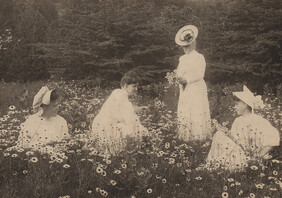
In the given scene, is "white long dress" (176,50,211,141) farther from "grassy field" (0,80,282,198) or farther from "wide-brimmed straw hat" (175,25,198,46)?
"grassy field" (0,80,282,198)

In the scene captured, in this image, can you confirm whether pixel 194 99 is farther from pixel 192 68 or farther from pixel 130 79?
pixel 130 79

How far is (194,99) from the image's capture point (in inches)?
230

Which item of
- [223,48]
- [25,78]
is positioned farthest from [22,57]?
[223,48]

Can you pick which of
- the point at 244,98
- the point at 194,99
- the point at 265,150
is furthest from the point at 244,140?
the point at 194,99

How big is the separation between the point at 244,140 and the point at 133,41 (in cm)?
576

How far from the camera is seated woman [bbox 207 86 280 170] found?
13.9 ft

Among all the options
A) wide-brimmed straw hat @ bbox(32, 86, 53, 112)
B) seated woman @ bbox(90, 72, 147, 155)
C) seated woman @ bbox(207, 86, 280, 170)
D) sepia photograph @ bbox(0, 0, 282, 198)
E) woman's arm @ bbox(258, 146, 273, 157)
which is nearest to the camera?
sepia photograph @ bbox(0, 0, 282, 198)

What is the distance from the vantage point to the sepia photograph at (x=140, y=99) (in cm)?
380

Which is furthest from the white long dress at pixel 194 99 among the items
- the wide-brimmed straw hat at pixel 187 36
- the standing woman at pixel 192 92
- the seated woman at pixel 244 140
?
the seated woman at pixel 244 140

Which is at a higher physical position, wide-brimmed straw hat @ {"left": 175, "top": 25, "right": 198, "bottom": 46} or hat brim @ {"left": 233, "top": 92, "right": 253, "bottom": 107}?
wide-brimmed straw hat @ {"left": 175, "top": 25, "right": 198, "bottom": 46}

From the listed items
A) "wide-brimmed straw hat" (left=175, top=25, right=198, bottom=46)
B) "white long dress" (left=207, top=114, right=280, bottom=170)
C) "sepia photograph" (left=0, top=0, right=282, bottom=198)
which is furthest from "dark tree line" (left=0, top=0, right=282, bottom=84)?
"white long dress" (left=207, top=114, right=280, bottom=170)

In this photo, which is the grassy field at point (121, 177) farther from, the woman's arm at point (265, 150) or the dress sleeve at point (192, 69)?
the dress sleeve at point (192, 69)

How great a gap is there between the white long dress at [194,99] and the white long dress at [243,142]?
0.88 m

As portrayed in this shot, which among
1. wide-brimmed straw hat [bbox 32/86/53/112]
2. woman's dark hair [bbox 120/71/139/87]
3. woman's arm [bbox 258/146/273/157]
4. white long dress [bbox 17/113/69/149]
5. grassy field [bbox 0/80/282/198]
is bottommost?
grassy field [bbox 0/80/282/198]
